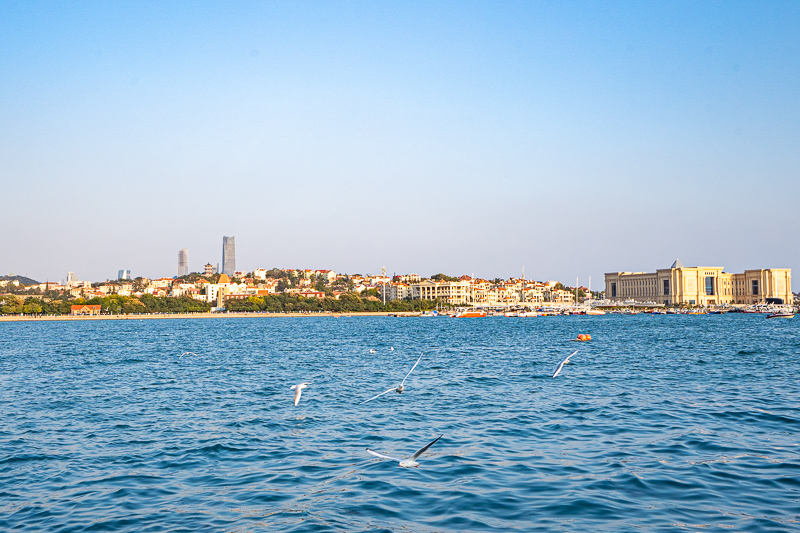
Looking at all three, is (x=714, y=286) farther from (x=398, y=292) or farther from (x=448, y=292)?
(x=398, y=292)

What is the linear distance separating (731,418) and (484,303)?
586 feet

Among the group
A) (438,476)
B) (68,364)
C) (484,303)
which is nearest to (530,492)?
(438,476)

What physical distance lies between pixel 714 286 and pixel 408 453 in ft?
629

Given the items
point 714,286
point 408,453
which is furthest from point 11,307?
point 714,286

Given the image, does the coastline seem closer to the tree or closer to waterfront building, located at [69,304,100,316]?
waterfront building, located at [69,304,100,316]

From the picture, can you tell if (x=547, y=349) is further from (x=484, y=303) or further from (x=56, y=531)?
Answer: (x=484, y=303)

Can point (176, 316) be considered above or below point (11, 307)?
below

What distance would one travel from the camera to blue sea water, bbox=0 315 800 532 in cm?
847

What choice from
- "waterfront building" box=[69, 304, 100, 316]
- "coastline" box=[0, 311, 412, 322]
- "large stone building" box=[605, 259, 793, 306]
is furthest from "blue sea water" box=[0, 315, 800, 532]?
"large stone building" box=[605, 259, 793, 306]

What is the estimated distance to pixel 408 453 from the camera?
11.6 m

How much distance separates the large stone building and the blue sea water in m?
170

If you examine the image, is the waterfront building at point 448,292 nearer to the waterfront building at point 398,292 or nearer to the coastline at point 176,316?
the waterfront building at point 398,292

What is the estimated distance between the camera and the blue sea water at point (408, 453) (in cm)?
847

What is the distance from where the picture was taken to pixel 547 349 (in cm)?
3822
